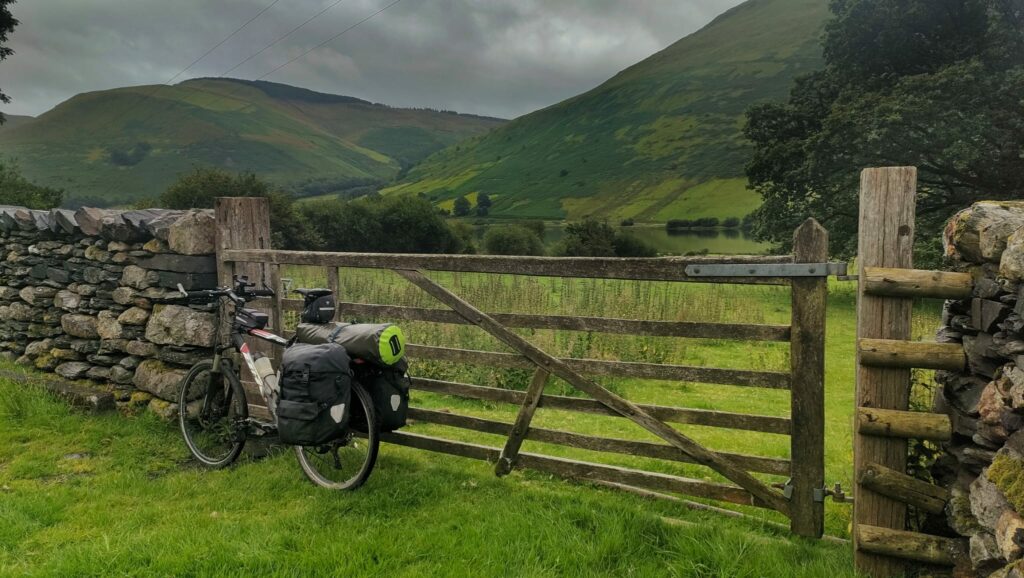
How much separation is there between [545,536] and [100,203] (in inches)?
5896

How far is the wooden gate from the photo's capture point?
12.7 ft

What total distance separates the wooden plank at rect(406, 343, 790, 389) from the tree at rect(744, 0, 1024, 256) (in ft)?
69.0

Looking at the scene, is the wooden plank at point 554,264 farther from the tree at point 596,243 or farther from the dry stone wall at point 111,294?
the tree at point 596,243

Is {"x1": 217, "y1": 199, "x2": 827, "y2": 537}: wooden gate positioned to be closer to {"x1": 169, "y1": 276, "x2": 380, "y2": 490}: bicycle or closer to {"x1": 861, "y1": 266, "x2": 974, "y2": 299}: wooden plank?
{"x1": 861, "y1": 266, "x2": 974, "y2": 299}: wooden plank

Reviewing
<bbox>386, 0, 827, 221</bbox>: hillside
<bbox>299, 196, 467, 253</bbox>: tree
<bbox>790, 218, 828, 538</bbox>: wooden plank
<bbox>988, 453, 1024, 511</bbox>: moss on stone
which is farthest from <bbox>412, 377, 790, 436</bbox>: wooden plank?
<bbox>386, 0, 827, 221</bbox>: hillside

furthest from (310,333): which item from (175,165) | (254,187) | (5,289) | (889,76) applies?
(175,165)

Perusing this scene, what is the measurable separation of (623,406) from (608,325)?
0.59m

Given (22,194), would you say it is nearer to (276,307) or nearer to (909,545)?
(276,307)

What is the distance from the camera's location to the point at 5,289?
8195mm

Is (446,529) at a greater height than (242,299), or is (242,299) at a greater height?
(242,299)

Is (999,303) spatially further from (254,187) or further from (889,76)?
(254,187)

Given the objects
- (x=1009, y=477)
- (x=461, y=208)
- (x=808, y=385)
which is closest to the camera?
(x=1009, y=477)

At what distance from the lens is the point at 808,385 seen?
3869mm

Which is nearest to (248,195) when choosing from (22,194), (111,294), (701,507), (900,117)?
(22,194)
